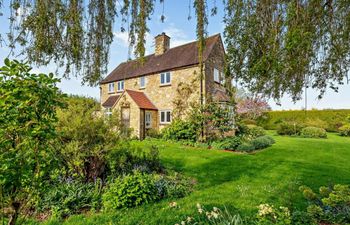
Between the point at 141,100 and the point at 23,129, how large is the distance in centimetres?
1512

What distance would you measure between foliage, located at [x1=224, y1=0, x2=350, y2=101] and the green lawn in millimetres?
2421

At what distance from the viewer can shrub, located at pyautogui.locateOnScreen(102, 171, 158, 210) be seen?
4258 millimetres

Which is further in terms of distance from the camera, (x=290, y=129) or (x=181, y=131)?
(x=290, y=129)

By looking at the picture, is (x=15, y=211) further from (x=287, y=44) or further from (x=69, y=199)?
(x=287, y=44)

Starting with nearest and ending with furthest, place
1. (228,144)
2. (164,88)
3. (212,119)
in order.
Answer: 1. (228,144)
2. (212,119)
3. (164,88)

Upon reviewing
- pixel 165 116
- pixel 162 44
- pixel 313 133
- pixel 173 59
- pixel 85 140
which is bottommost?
pixel 313 133

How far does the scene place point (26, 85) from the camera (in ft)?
6.78

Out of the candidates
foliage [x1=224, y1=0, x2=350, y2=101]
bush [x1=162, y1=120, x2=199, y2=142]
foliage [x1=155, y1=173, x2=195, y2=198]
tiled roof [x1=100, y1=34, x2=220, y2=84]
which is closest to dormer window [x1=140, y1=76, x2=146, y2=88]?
tiled roof [x1=100, y1=34, x2=220, y2=84]

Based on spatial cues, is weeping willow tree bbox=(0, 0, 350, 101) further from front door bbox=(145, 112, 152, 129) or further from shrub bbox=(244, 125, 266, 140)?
front door bbox=(145, 112, 152, 129)

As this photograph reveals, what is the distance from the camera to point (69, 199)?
4309 millimetres

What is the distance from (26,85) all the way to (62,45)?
22.1 inches

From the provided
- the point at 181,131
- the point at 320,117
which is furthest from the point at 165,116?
the point at 320,117

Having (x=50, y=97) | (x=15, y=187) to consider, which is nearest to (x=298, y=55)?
(x=50, y=97)

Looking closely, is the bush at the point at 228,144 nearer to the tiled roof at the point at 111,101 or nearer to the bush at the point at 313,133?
the tiled roof at the point at 111,101
